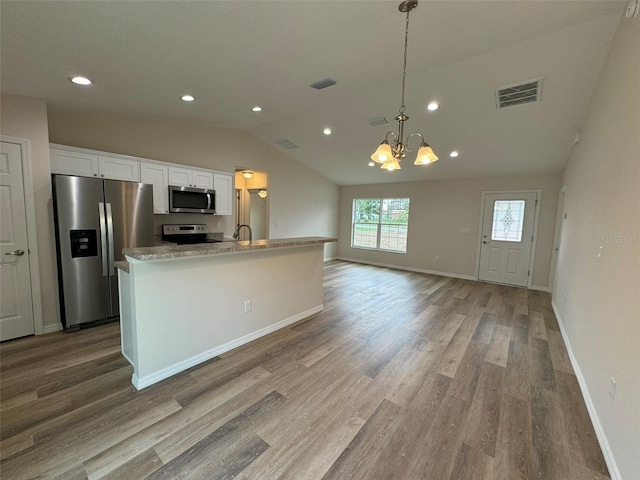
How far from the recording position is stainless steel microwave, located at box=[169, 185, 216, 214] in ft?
13.4

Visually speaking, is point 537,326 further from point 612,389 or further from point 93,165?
point 93,165

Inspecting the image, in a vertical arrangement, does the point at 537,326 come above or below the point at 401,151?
below

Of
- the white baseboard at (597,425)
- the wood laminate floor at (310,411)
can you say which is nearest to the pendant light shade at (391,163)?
the wood laminate floor at (310,411)

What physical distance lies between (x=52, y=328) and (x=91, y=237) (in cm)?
109

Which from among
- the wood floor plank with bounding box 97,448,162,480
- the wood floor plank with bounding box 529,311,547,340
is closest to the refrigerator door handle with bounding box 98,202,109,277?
the wood floor plank with bounding box 97,448,162,480

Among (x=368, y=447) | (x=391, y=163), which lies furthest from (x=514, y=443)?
(x=391, y=163)

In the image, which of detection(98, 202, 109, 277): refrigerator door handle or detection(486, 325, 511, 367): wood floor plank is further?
detection(98, 202, 109, 277): refrigerator door handle

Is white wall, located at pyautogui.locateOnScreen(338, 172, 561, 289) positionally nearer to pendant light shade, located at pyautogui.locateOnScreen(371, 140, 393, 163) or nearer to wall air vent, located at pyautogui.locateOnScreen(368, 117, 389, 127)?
wall air vent, located at pyautogui.locateOnScreen(368, 117, 389, 127)

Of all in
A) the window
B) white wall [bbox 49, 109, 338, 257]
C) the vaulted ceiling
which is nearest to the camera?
the vaulted ceiling

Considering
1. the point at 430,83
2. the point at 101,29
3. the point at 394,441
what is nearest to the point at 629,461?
the point at 394,441

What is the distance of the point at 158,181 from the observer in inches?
156

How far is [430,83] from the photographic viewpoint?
3.24 meters

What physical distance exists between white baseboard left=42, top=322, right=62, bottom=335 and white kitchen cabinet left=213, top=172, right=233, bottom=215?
2524 millimetres

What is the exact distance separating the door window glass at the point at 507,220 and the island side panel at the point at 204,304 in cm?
477
